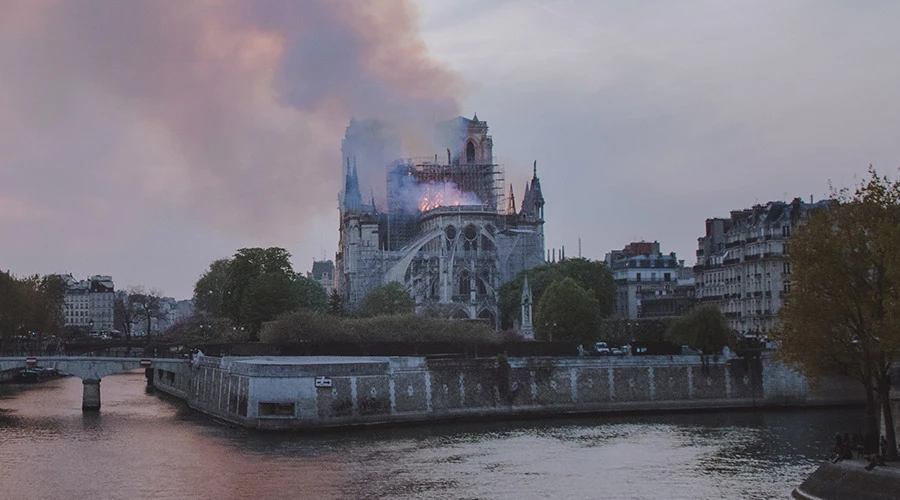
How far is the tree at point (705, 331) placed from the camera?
77375mm

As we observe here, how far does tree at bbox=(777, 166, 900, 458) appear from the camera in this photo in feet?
120

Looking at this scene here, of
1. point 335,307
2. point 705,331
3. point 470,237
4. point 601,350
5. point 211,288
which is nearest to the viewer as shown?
point 705,331

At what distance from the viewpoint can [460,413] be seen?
62.6m

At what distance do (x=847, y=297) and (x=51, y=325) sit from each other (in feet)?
329

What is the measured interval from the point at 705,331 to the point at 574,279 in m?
42.2

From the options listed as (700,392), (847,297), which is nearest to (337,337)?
(700,392)

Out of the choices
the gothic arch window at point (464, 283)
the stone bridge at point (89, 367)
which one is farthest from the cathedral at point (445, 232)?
the stone bridge at point (89, 367)

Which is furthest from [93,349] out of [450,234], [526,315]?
[450,234]

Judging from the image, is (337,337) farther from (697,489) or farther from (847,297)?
(847,297)

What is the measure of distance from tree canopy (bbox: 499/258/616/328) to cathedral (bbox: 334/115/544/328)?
560 cm

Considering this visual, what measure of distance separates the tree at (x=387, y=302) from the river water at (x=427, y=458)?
43.5 meters

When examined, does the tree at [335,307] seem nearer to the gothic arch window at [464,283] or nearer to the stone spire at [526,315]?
the gothic arch window at [464,283]

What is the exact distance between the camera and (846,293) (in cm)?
3694

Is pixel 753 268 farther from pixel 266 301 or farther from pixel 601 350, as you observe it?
pixel 266 301
